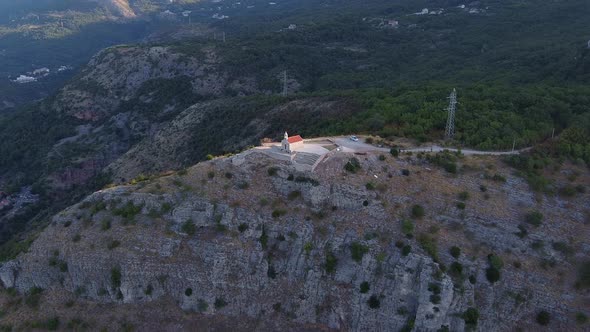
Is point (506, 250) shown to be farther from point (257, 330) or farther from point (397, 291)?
point (257, 330)

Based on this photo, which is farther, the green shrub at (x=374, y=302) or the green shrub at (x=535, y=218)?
the green shrub at (x=535, y=218)

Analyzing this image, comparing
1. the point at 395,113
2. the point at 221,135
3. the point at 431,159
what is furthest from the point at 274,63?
the point at 431,159

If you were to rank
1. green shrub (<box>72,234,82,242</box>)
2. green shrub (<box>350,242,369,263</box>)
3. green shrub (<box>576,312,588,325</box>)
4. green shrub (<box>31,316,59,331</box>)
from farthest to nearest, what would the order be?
1. green shrub (<box>72,234,82,242</box>)
2. green shrub (<box>31,316,59,331</box>)
3. green shrub (<box>350,242,369,263</box>)
4. green shrub (<box>576,312,588,325</box>)

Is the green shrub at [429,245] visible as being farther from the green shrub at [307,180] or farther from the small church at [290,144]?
the small church at [290,144]

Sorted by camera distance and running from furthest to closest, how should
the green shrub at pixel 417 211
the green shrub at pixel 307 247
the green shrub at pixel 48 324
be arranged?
the green shrub at pixel 48 324
the green shrub at pixel 307 247
the green shrub at pixel 417 211

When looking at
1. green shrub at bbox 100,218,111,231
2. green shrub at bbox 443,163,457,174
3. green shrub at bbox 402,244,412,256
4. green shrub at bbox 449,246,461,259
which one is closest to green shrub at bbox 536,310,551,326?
green shrub at bbox 449,246,461,259

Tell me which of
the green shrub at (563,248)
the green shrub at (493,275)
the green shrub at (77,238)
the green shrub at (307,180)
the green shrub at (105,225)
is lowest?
the green shrub at (77,238)

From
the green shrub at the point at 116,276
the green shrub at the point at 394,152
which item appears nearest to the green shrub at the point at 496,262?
the green shrub at the point at 394,152

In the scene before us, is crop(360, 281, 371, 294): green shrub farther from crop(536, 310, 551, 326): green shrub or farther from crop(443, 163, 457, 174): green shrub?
crop(443, 163, 457, 174): green shrub
